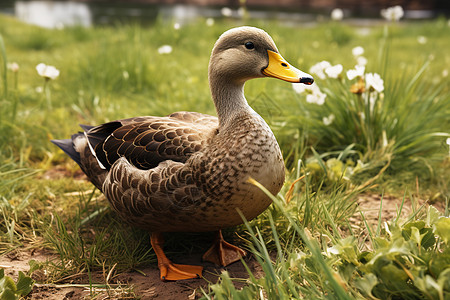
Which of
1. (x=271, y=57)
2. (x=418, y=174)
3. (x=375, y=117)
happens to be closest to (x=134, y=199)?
(x=271, y=57)

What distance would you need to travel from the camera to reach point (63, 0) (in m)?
14.9

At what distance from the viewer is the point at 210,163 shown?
202cm

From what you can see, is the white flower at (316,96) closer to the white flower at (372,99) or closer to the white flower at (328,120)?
the white flower at (328,120)

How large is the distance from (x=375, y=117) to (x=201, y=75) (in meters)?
2.47

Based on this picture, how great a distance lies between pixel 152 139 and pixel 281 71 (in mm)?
719

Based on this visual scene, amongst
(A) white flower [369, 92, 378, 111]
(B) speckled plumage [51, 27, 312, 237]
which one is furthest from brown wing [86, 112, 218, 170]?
(A) white flower [369, 92, 378, 111]

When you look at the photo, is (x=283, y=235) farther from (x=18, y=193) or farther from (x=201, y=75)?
(x=201, y=75)

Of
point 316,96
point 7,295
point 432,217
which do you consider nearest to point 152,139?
point 7,295

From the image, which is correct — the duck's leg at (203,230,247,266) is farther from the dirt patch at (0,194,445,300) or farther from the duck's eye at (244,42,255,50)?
the duck's eye at (244,42,255,50)

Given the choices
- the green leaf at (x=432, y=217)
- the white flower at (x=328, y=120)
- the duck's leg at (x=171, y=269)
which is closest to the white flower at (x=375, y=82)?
the white flower at (x=328, y=120)

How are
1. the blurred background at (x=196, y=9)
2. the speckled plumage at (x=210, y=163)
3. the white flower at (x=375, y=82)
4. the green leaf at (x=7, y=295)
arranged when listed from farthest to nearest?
the blurred background at (x=196, y=9), the white flower at (x=375, y=82), the speckled plumage at (x=210, y=163), the green leaf at (x=7, y=295)

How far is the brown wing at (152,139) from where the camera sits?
2.17m

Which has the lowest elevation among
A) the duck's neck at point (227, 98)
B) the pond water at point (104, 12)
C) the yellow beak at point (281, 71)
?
the pond water at point (104, 12)

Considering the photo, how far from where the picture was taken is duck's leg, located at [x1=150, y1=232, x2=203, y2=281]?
2135mm
